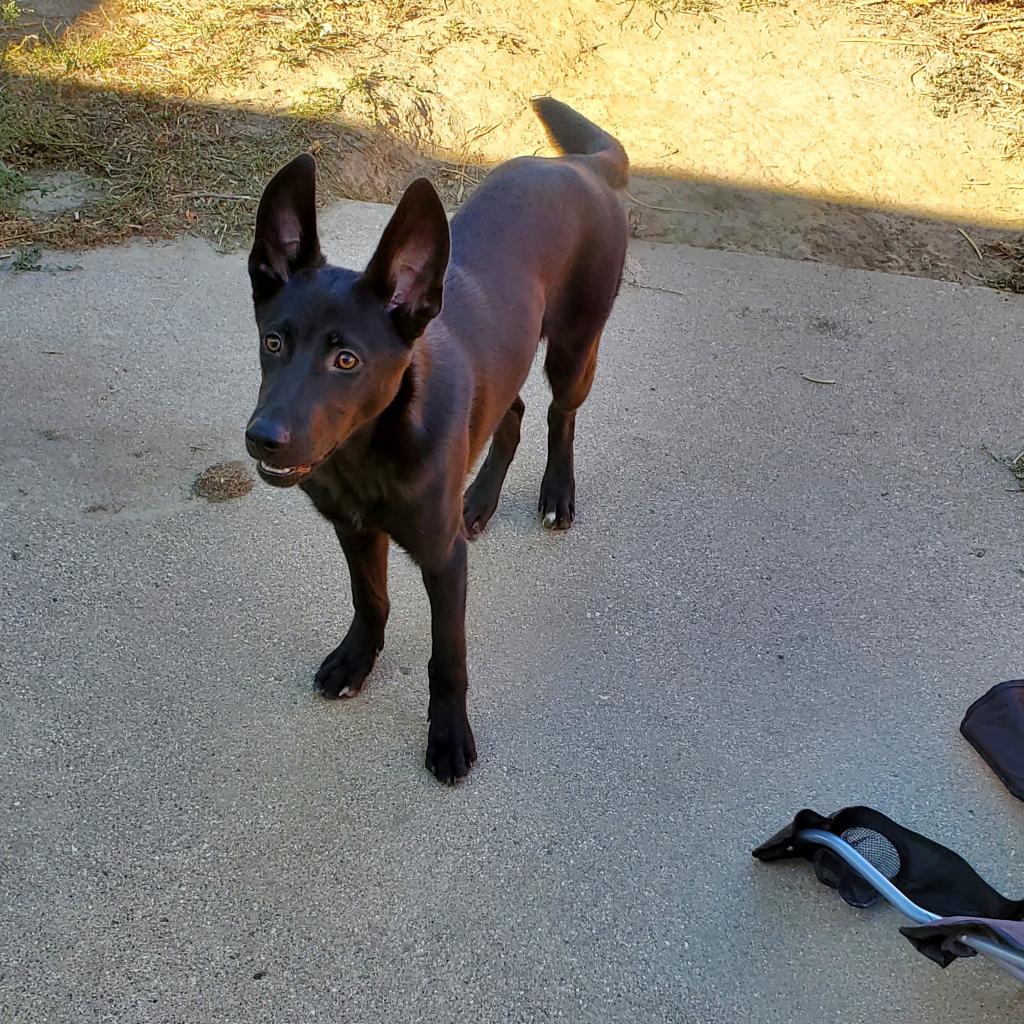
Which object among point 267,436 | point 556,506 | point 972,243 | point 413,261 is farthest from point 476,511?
point 972,243

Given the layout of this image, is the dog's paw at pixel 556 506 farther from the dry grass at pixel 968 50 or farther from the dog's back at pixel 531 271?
the dry grass at pixel 968 50

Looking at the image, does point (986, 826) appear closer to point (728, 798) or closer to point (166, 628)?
point (728, 798)

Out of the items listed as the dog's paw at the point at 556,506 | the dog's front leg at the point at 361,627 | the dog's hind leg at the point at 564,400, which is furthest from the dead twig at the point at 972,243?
the dog's front leg at the point at 361,627

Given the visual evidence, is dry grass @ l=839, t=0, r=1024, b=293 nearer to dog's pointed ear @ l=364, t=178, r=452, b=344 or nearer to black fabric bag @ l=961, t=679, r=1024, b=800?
black fabric bag @ l=961, t=679, r=1024, b=800

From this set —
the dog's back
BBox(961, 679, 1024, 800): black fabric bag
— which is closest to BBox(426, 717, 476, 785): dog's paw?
the dog's back

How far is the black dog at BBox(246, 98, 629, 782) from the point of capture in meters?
1.88

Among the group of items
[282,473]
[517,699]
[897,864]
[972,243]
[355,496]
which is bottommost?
[517,699]

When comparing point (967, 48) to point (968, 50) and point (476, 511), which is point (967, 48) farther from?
point (476, 511)

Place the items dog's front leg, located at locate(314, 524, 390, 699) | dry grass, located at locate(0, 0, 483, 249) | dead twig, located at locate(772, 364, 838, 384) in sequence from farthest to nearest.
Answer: dry grass, located at locate(0, 0, 483, 249), dead twig, located at locate(772, 364, 838, 384), dog's front leg, located at locate(314, 524, 390, 699)

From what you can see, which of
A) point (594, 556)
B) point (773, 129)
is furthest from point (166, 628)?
point (773, 129)

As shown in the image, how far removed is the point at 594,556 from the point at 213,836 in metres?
1.41

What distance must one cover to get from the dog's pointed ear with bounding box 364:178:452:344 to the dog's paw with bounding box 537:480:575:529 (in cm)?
123

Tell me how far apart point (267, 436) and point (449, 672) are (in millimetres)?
854

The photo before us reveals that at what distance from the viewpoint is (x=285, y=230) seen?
1.97 m
